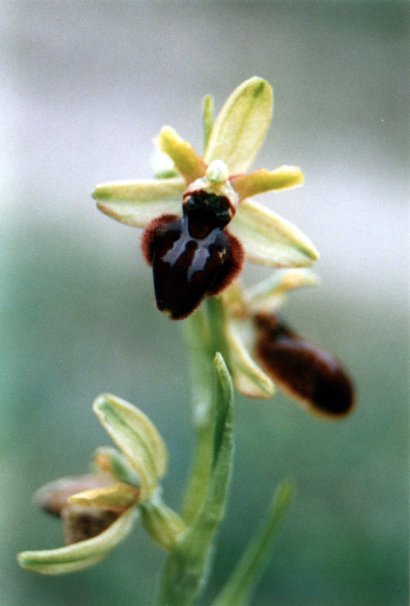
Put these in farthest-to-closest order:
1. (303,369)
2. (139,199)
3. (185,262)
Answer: (303,369) < (139,199) < (185,262)

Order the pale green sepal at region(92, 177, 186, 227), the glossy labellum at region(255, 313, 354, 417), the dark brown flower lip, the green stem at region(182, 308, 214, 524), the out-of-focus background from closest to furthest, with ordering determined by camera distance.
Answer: the dark brown flower lip, the pale green sepal at region(92, 177, 186, 227), the green stem at region(182, 308, 214, 524), the glossy labellum at region(255, 313, 354, 417), the out-of-focus background

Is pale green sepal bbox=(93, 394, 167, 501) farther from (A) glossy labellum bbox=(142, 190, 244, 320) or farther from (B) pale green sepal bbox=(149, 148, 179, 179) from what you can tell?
(B) pale green sepal bbox=(149, 148, 179, 179)

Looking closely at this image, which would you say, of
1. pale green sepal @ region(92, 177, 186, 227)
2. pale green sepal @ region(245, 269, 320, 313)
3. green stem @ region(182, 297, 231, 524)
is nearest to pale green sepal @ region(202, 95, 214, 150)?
pale green sepal @ region(92, 177, 186, 227)

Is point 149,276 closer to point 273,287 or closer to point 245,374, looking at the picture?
point 273,287

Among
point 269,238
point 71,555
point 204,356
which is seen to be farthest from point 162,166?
point 71,555

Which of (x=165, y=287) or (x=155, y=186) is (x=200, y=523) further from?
(x=155, y=186)

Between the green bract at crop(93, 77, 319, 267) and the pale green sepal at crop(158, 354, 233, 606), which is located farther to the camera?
the green bract at crop(93, 77, 319, 267)

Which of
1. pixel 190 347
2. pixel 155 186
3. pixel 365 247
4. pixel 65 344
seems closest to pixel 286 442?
pixel 65 344
